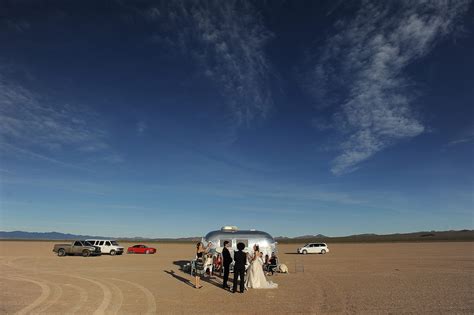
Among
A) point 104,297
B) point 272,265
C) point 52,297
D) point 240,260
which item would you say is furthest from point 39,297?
point 272,265

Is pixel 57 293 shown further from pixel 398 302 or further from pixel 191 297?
pixel 398 302

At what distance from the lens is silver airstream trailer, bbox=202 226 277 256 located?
74.4 ft

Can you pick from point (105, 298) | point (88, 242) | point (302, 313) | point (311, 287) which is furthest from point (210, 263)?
point (88, 242)

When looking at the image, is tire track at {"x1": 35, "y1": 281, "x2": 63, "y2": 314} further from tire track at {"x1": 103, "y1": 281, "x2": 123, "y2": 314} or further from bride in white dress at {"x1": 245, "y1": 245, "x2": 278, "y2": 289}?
bride in white dress at {"x1": 245, "y1": 245, "x2": 278, "y2": 289}

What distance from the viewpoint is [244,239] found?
2295cm

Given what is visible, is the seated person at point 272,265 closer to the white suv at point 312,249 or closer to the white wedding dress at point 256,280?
the white wedding dress at point 256,280

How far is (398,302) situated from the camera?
12258mm

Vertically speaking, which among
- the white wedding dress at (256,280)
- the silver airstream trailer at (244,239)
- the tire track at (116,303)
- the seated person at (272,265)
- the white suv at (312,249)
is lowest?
the tire track at (116,303)

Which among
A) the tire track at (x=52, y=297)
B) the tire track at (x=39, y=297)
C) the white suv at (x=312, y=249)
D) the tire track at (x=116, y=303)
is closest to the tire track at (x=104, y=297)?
the tire track at (x=116, y=303)

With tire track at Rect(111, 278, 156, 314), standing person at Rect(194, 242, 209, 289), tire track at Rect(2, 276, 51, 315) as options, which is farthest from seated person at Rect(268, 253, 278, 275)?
tire track at Rect(2, 276, 51, 315)

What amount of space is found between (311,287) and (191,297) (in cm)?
542

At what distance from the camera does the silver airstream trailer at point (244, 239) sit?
74.4 feet

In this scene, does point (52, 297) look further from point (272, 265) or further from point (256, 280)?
point (272, 265)

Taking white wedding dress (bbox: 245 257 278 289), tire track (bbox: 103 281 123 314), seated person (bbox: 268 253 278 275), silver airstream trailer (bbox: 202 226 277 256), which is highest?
silver airstream trailer (bbox: 202 226 277 256)
